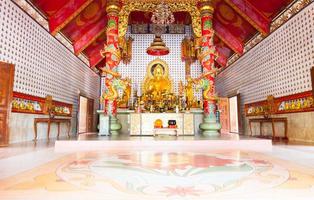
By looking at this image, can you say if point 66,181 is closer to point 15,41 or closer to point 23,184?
point 23,184

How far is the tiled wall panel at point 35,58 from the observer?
5.01 metres

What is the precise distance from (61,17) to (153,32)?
5.84 metres

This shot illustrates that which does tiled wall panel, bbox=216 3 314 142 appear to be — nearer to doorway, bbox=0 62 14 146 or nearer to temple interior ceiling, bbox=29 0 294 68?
temple interior ceiling, bbox=29 0 294 68

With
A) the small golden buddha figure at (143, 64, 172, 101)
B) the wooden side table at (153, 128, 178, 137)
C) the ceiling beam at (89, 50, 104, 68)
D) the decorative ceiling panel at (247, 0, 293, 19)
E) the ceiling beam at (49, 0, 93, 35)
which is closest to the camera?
the wooden side table at (153, 128, 178, 137)

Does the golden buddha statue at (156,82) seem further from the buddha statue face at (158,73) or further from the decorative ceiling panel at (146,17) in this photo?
the decorative ceiling panel at (146,17)

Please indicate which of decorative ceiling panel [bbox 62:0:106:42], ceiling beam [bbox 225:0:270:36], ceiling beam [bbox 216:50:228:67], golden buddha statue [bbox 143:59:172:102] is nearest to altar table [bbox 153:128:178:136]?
golden buddha statue [bbox 143:59:172:102]

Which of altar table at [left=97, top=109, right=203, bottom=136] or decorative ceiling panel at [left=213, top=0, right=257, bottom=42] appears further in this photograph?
decorative ceiling panel at [left=213, top=0, right=257, bottom=42]

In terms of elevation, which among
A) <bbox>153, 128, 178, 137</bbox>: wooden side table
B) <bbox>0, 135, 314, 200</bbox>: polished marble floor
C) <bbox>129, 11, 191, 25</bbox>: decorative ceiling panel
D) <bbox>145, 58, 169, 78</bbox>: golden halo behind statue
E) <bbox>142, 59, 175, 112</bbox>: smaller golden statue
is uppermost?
<bbox>129, 11, 191, 25</bbox>: decorative ceiling panel

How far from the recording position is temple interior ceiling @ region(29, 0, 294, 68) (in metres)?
6.58

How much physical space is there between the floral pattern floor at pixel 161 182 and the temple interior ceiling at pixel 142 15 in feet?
17.5

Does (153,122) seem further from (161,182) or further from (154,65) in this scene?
(154,65)

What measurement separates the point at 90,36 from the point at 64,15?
211cm

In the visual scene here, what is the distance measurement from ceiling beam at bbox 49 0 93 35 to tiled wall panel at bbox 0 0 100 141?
308mm

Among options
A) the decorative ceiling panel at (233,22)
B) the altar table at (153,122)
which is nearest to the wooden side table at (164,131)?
the altar table at (153,122)
